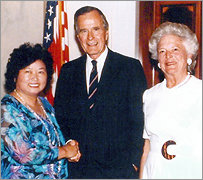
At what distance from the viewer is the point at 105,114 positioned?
2.54 metres

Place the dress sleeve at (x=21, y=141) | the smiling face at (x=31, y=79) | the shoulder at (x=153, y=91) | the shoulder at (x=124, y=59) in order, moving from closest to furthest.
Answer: the dress sleeve at (x=21, y=141) → the smiling face at (x=31, y=79) → the shoulder at (x=153, y=91) → the shoulder at (x=124, y=59)

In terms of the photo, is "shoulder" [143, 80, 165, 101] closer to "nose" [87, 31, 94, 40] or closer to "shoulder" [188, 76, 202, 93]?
"shoulder" [188, 76, 202, 93]

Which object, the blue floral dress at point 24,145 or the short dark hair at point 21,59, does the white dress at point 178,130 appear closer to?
the blue floral dress at point 24,145

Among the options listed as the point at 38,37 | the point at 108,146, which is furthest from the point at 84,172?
the point at 38,37

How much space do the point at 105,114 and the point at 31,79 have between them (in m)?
0.66

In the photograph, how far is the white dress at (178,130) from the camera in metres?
2.15

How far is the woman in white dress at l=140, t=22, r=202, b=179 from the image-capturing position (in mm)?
2156

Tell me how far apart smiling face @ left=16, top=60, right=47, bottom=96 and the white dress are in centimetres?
87

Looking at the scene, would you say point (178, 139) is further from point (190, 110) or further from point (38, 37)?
point (38, 37)

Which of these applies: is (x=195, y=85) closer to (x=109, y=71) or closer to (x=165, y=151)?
(x=165, y=151)

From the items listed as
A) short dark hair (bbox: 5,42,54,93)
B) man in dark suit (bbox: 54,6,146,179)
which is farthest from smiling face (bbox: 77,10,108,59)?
short dark hair (bbox: 5,42,54,93)

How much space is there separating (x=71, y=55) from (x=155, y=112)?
70.0 inches

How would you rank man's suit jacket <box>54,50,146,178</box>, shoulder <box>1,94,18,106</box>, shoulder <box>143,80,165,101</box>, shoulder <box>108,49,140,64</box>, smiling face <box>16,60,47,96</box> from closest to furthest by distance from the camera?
shoulder <box>1,94,18,106</box>, smiling face <box>16,60,47,96</box>, shoulder <box>143,80,165,101</box>, man's suit jacket <box>54,50,146,178</box>, shoulder <box>108,49,140,64</box>

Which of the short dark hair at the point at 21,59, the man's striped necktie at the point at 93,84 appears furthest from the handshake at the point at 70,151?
the short dark hair at the point at 21,59
